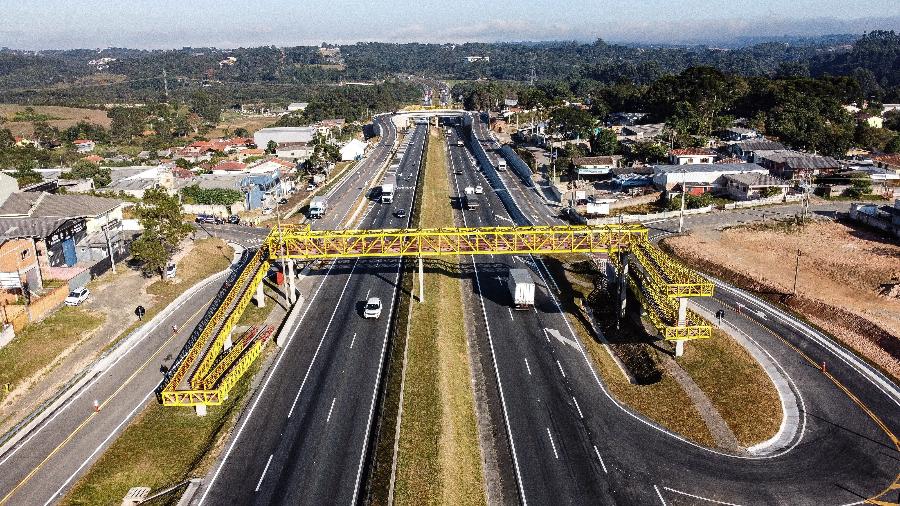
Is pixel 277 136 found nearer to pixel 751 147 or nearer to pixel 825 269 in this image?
pixel 751 147

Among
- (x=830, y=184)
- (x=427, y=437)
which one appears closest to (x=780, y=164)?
(x=830, y=184)

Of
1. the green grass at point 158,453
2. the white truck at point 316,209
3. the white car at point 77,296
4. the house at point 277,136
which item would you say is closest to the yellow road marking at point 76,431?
the green grass at point 158,453

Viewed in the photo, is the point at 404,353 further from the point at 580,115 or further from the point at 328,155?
the point at 580,115

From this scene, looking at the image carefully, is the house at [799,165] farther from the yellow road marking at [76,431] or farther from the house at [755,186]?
the yellow road marking at [76,431]

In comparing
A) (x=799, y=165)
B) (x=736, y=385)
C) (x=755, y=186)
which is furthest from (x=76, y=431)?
(x=799, y=165)

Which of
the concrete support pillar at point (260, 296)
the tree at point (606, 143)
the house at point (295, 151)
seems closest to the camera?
the concrete support pillar at point (260, 296)

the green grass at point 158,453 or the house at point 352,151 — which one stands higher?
the house at point 352,151

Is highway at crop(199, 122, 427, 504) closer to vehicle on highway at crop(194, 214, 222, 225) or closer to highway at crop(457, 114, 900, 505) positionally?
highway at crop(457, 114, 900, 505)
